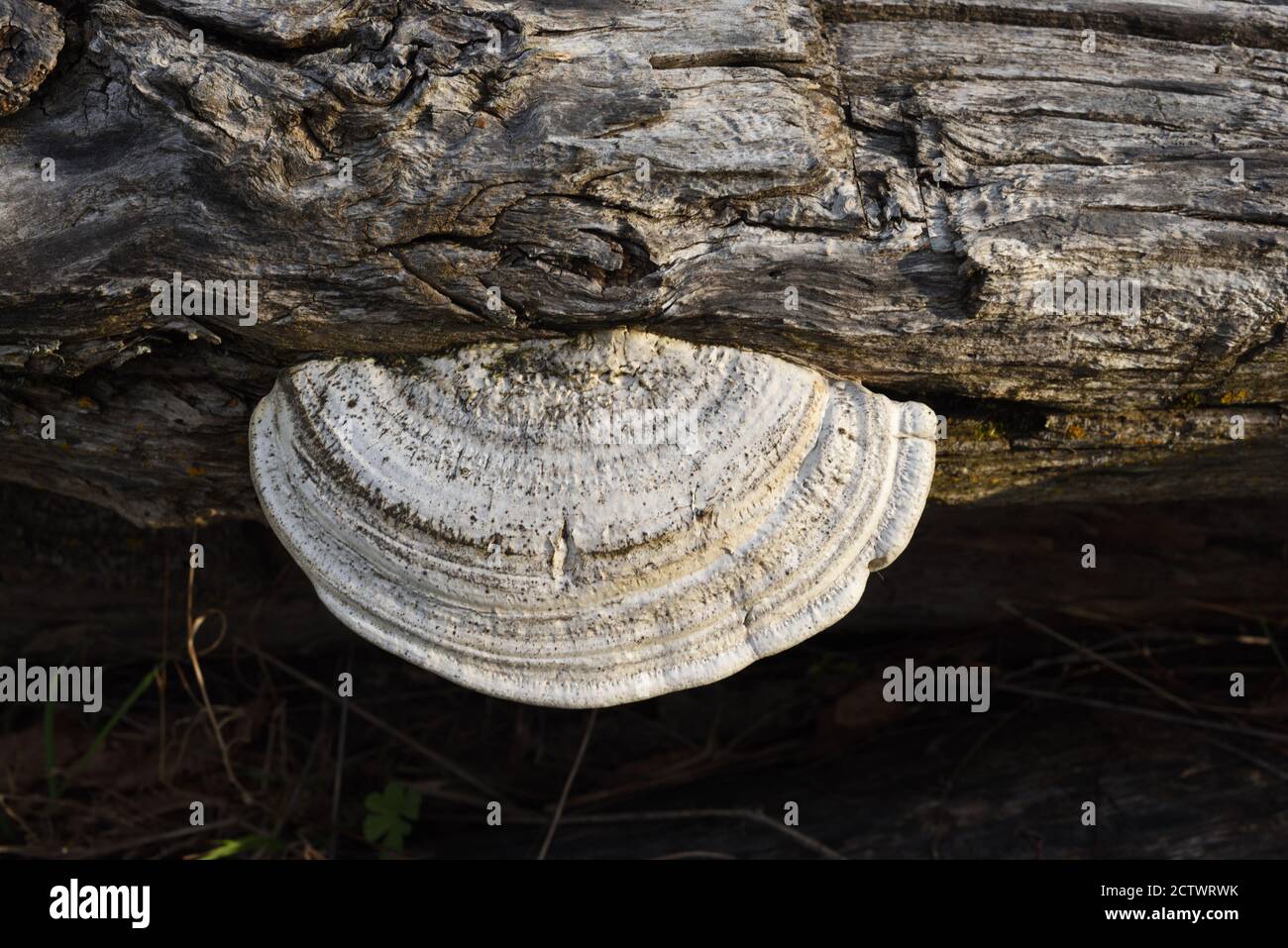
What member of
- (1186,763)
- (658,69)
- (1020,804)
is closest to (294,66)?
(658,69)

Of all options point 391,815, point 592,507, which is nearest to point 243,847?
point 391,815

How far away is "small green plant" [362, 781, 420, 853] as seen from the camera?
4.35m

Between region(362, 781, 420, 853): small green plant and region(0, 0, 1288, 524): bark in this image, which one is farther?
region(362, 781, 420, 853): small green plant

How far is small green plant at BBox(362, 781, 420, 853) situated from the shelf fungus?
2.19 m

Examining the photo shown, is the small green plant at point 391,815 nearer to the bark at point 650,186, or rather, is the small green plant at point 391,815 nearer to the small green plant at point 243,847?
the small green plant at point 243,847

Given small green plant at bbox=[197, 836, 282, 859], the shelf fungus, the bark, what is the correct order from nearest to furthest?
the bark < the shelf fungus < small green plant at bbox=[197, 836, 282, 859]

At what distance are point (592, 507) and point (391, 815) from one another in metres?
2.65

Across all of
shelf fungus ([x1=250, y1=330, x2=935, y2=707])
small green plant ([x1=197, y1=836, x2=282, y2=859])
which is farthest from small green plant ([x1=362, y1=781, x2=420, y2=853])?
shelf fungus ([x1=250, y1=330, x2=935, y2=707])

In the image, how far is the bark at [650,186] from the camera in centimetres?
228

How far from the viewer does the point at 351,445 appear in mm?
2457

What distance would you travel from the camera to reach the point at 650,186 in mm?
2314

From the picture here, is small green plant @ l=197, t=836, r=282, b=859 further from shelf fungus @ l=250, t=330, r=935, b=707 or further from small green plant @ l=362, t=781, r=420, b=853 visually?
shelf fungus @ l=250, t=330, r=935, b=707

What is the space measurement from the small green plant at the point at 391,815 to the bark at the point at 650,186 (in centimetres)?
229

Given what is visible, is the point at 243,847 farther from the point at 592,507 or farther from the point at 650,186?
the point at 650,186
